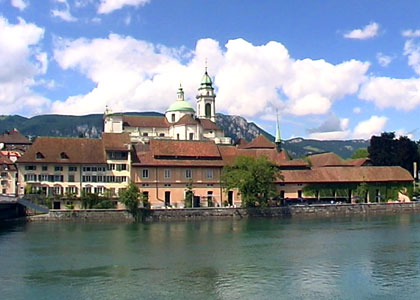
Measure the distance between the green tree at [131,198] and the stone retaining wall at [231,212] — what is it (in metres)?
0.61

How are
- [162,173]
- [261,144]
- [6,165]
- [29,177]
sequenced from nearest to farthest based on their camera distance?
[29,177]
[162,173]
[6,165]
[261,144]

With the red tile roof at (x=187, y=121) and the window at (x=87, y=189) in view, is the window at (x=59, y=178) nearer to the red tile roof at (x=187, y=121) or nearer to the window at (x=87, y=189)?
the window at (x=87, y=189)

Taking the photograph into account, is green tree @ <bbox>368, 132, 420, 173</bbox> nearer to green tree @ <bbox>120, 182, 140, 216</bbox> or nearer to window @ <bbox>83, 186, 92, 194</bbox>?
green tree @ <bbox>120, 182, 140, 216</bbox>

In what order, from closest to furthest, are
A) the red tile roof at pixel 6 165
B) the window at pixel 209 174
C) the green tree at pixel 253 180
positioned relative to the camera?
the green tree at pixel 253 180, the red tile roof at pixel 6 165, the window at pixel 209 174

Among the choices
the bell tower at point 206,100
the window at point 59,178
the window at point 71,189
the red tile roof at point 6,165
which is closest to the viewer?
the window at point 71,189

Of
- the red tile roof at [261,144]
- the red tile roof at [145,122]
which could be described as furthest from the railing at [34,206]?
the red tile roof at [261,144]

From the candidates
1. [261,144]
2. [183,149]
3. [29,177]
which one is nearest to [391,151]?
[261,144]

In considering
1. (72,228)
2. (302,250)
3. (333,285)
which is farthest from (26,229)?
(333,285)

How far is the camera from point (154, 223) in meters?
64.5

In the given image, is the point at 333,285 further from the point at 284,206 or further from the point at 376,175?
the point at 376,175

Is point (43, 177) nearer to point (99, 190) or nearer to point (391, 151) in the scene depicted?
point (99, 190)

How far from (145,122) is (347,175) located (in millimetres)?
35552

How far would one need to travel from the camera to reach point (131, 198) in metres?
67.0

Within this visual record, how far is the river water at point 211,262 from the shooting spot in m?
29.5
